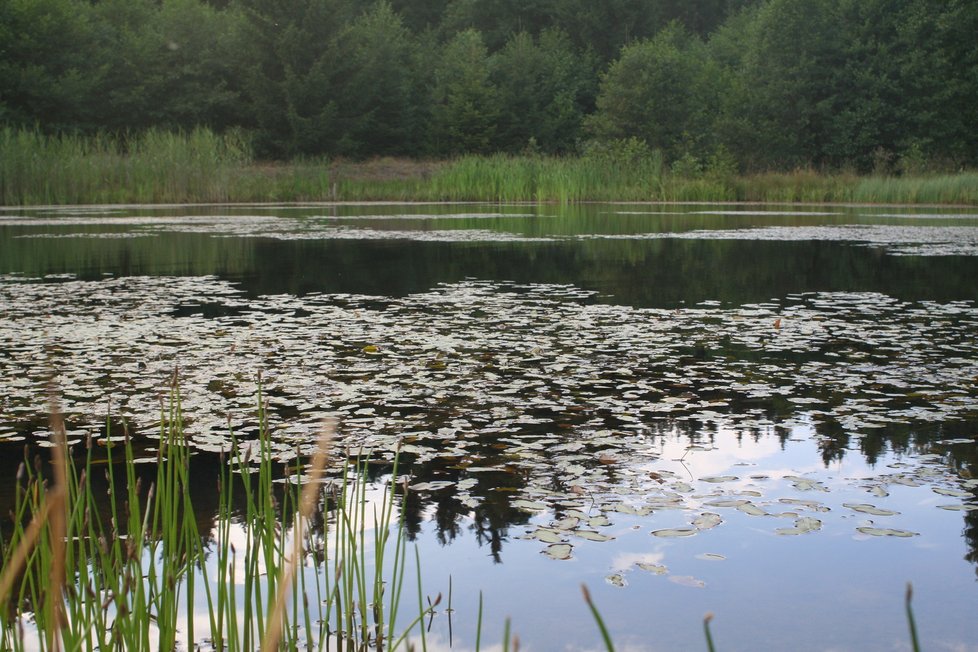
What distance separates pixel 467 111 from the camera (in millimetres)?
43594

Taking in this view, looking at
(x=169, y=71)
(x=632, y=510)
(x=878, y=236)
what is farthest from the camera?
(x=169, y=71)

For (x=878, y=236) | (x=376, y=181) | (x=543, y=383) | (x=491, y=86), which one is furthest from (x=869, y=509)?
(x=491, y=86)

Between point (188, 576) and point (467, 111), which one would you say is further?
point (467, 111)

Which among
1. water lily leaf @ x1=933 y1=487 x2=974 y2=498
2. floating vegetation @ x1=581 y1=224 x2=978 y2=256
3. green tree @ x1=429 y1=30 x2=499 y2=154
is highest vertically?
green tree @ x1=429 y1=30 x2=499 y2=154

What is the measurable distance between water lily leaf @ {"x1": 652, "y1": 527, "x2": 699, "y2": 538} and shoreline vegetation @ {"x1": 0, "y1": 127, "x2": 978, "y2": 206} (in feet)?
70.6

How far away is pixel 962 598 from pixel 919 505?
0.78 meters

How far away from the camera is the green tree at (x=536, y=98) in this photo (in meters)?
46.0

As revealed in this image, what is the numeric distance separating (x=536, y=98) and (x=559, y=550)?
45.3 m

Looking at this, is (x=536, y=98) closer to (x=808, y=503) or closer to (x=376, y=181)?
(x=376, y=181)

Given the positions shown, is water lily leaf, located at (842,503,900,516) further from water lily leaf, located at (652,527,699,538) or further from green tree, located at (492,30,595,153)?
green tree, located at (492,30,595,153)

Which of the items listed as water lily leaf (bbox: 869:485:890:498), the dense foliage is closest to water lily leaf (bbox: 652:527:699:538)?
water lily leaf (bbox: 869:485:890:498)

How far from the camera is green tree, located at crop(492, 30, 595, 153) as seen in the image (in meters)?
46.0

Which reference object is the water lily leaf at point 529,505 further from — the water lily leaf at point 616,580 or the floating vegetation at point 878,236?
the floating vegetation at point 878,236

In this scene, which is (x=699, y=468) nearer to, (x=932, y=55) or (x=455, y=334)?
(x=455, y=334)
